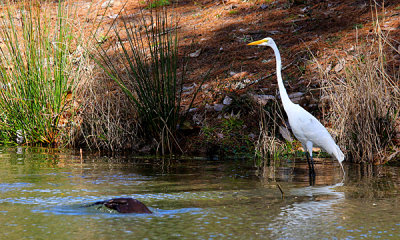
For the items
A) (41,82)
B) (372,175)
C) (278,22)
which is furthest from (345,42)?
(41,82)

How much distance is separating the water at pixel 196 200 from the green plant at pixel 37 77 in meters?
1.03

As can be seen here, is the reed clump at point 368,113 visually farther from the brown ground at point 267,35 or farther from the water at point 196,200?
the brown ground at point 267,35

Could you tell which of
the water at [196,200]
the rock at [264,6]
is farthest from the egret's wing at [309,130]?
the rock at [264,6]

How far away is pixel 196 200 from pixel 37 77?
3.73 metres

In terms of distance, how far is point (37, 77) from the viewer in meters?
6.82

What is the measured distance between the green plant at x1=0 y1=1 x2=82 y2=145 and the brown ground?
5.72ft

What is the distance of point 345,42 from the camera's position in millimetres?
8836

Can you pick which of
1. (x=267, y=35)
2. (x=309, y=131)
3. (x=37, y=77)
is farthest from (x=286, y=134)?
(x=267, y=35)

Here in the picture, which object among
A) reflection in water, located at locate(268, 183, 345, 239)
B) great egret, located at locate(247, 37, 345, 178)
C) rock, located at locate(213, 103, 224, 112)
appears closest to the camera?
reflection in water, located at locate(268, 183, 345, 239)

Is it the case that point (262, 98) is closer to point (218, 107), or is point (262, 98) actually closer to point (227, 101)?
point (227, 101)

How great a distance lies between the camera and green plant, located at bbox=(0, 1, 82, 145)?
684 centimetres

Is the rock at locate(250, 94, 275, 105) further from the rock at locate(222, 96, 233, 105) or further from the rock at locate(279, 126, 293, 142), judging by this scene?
the rock at locate(279, 126, 293, 142)

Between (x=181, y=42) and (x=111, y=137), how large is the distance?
454cm

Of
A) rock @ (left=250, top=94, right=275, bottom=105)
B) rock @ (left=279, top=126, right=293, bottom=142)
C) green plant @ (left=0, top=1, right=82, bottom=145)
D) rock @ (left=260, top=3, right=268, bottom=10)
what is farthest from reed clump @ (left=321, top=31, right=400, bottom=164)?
rock @ (left=260, top=3, right=268, bottom=10)
